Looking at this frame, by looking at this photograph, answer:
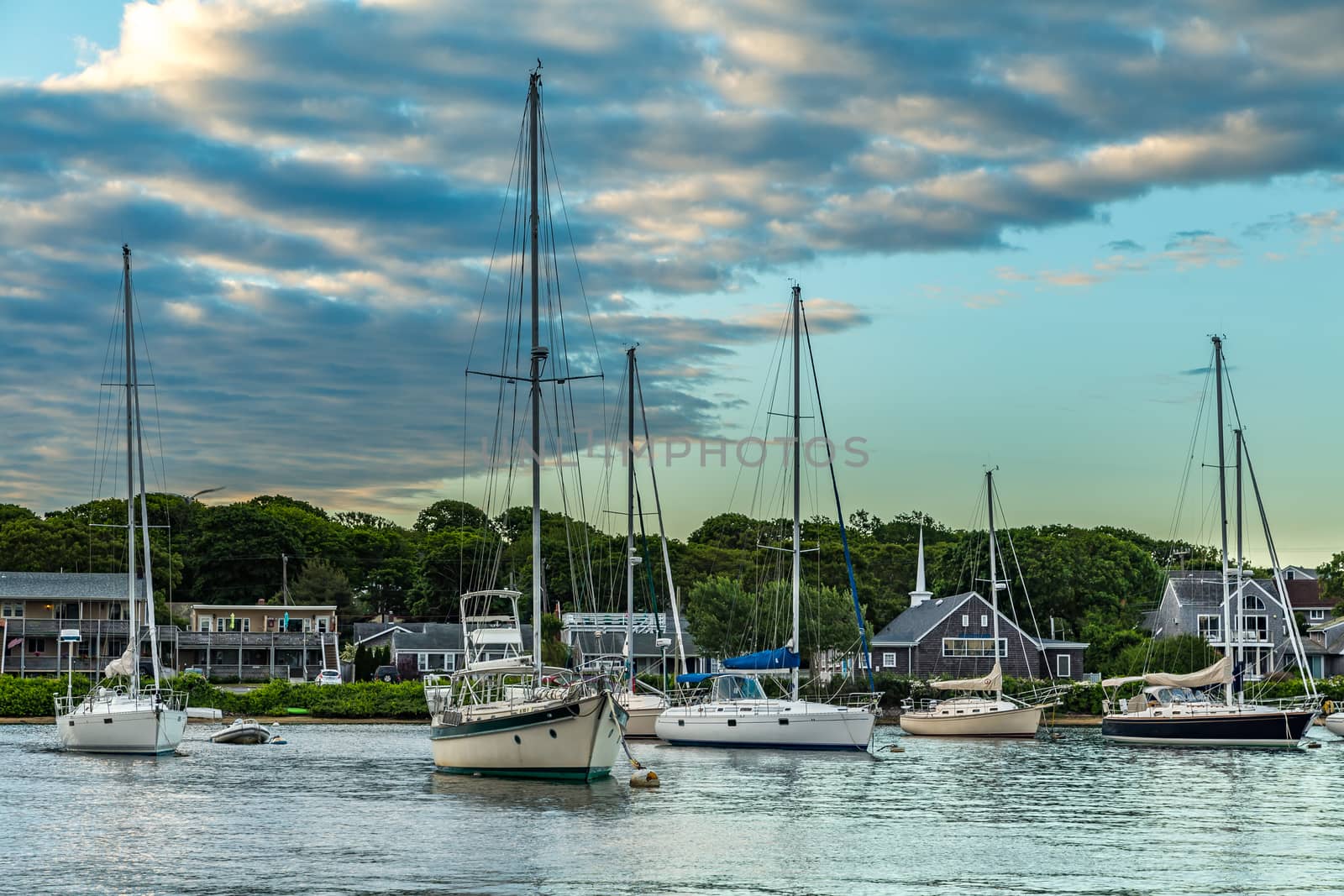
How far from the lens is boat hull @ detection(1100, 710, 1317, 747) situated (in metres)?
62.3

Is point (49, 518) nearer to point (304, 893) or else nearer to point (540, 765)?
point (540, 765)

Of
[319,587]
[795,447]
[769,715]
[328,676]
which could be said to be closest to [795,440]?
[795,447]

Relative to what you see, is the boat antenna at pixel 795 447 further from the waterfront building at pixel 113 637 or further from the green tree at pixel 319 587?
the green tree at pixel 319 587

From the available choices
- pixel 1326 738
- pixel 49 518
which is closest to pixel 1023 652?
pixel 1326 738

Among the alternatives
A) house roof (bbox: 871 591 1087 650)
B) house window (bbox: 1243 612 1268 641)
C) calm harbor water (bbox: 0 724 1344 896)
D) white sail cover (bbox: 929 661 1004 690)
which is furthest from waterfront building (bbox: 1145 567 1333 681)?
calm harbor water (bbox: 0 724 1344 896)

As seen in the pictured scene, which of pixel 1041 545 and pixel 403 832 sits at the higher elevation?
pixel 1041 545

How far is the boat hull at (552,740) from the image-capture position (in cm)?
3956

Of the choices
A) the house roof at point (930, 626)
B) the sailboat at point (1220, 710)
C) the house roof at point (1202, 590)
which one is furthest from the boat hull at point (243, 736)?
Answer: the house roof at point (1202, 590)

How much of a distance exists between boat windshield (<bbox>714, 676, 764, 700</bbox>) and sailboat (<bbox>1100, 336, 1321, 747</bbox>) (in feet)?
59.8

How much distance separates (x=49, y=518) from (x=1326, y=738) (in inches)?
4673

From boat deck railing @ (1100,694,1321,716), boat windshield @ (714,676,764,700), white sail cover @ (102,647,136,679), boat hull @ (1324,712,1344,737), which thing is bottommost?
boat hull @ (1324,712,1344,737)

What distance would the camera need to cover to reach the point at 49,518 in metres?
144

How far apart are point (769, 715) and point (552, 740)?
62.0ft

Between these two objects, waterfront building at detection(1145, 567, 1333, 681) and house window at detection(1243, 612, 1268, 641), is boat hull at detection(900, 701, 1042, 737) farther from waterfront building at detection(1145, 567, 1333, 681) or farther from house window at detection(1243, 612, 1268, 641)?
house window at detection(1243, 612, 1268, 641)
